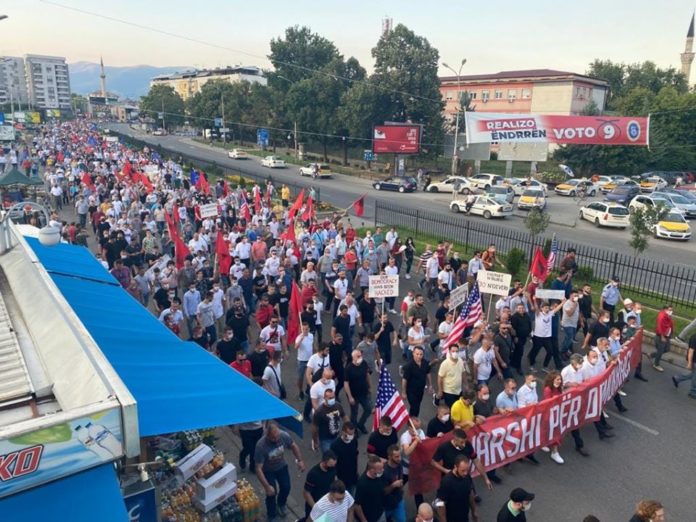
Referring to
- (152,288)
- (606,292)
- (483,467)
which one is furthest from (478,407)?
(152,288)

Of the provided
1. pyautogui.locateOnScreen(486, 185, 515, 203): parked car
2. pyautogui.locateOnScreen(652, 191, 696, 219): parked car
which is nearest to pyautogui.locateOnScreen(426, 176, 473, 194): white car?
pyautogui.locateOnScreen(486, 185, 515, 203): parked car

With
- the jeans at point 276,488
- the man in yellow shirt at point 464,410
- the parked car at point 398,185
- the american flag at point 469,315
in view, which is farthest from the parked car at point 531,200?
the jeans at point 276,488

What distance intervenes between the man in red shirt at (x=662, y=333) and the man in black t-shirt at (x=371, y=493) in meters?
7.95

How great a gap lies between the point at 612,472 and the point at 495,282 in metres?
4.57

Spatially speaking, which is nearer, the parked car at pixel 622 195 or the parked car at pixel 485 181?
the parked car at pixel 622 195

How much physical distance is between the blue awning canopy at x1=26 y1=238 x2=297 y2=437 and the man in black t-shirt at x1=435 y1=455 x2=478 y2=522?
6.19 feet

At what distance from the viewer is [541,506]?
6.96 meters

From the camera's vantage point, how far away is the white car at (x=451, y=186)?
130 feet

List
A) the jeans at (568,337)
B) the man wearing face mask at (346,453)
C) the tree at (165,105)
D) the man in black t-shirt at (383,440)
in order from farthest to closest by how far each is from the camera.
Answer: the tree at (165,105)
the jeans at (568,337)
the man in black t-shirt at (383,440)
the man wearing face mask at (346,453)

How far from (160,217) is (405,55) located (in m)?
38.9

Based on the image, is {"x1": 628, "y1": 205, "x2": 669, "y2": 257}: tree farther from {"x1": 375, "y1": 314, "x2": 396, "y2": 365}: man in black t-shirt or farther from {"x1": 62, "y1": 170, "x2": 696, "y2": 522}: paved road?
{"x1": 375, "y1": 314, "x2": 396, "y2": 365}: man in black t-shirt

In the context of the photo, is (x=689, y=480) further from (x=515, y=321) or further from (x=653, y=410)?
(x=515, y=321)

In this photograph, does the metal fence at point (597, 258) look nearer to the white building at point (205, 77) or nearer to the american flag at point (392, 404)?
the american flag at point (392, 404)

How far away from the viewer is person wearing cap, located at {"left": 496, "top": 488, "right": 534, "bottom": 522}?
517 cm
